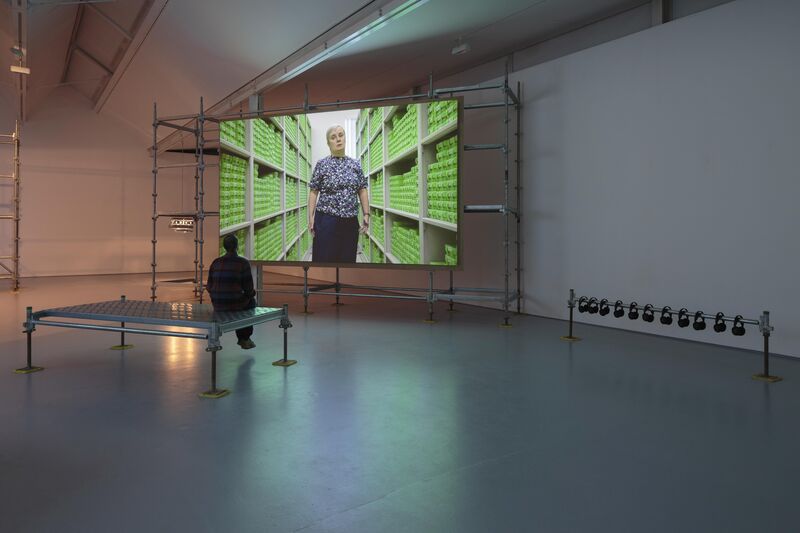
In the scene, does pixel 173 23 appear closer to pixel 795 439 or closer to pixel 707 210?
pixel 707 210

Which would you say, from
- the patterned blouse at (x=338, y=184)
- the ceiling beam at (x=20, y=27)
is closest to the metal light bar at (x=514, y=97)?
the patterned blouse at (x=338, y=184)

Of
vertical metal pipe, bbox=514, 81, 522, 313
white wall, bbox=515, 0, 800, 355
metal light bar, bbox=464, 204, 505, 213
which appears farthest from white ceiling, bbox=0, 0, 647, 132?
metal light bar, bbox=464, 204, 505, 213

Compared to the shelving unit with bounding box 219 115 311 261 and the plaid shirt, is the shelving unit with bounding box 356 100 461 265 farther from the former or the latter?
the plaid shirt

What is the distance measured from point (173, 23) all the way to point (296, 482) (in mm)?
7349

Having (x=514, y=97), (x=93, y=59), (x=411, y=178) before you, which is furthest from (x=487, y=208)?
(x=93, y=59)

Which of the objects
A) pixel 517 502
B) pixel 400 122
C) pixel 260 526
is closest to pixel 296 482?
pixel 260 526

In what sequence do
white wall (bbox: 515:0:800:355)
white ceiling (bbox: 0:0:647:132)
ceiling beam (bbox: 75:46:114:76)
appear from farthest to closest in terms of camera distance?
1. ceiling beam (bbox: 75:46:114:76)
2. white ceiling (bbox: 0:0:647:132)
3. white wall (bbox: 515:0:800:355)

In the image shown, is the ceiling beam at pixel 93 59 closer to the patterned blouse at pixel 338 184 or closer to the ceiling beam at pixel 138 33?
the ceiling beam at pixel 138 33

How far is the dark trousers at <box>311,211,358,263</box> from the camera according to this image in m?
7.37

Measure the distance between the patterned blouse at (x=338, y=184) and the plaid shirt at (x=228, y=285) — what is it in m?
2.92

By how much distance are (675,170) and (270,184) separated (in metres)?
5.01

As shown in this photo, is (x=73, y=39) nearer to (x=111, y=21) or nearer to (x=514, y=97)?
(x=111, y=21)

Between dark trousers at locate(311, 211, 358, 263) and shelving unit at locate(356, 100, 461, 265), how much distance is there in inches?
9.3

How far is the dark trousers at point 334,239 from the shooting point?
737cm
